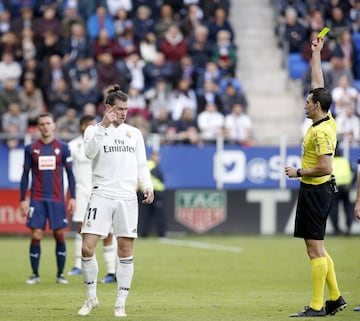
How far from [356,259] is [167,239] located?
610 cm

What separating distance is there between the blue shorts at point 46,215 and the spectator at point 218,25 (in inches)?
549

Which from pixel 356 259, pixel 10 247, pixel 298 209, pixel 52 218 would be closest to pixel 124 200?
pixel 298 209

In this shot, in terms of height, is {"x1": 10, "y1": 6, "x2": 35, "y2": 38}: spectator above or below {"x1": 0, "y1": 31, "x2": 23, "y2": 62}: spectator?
above

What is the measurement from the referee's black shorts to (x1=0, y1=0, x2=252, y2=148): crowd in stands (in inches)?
516

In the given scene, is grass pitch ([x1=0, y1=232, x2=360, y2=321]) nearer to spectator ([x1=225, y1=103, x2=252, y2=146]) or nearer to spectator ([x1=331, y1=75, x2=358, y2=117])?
spectator ([x1=225, y1=103, x2=252, y2=146])

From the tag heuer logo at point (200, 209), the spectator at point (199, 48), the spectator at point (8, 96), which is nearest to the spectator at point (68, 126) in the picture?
the spectator at point (8, 96)

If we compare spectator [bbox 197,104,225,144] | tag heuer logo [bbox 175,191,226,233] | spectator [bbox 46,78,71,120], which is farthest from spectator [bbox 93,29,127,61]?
tag heuer logo [bbox 175,191,226,233]

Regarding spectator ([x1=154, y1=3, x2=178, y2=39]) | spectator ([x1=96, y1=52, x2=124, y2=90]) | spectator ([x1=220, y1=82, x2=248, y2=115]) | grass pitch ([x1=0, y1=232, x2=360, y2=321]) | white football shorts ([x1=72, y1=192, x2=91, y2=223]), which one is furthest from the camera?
spectator ([x1=154, y1=3, x2=178, y2=39])

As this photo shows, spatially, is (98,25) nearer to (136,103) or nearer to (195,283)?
(136,103)

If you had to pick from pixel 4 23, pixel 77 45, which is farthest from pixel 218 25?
pixel 4 23

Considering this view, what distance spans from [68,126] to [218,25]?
6.07 metres

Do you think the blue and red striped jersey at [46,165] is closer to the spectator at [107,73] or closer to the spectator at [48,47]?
the spectator at [107,73]

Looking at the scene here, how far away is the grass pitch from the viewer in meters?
12.0

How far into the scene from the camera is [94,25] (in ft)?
93.7
